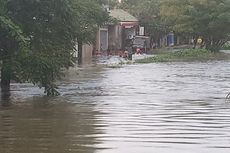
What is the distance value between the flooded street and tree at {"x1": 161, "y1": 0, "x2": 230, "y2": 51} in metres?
35.3

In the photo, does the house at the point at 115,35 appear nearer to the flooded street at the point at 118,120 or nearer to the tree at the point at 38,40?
the flooded street at the point at 118,120

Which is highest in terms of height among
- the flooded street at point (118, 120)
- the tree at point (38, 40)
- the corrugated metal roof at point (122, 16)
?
the corrugated metal roof at point (122, 16)

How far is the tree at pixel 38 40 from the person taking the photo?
53.5 ft

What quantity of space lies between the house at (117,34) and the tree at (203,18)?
617 centimetres

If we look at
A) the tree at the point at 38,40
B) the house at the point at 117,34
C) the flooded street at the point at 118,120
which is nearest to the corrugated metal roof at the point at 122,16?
the house at the point at 117,34

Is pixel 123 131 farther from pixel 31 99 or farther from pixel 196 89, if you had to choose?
pixel 196 89

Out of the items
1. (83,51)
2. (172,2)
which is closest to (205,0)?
(172,2)

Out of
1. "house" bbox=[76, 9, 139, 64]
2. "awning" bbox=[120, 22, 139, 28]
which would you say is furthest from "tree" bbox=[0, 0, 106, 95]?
"awning" bbox=[120, 22, 139, 28]

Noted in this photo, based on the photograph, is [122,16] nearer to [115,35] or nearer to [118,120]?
[115,35]

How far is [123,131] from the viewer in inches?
414

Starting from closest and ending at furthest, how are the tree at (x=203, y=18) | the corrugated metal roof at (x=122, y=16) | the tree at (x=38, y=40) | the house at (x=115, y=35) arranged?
the tree at (x=38, y=40), the tree at (x=203, y=18), the house at (x=115, y=35), the corrugated metal roof at (x=122, y=16)

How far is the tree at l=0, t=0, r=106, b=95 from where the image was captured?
53.5 ft

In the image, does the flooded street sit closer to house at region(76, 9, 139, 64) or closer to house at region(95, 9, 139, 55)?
house at region(76, 9, 139, 64)

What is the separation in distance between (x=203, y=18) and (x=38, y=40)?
4055 centimetres
